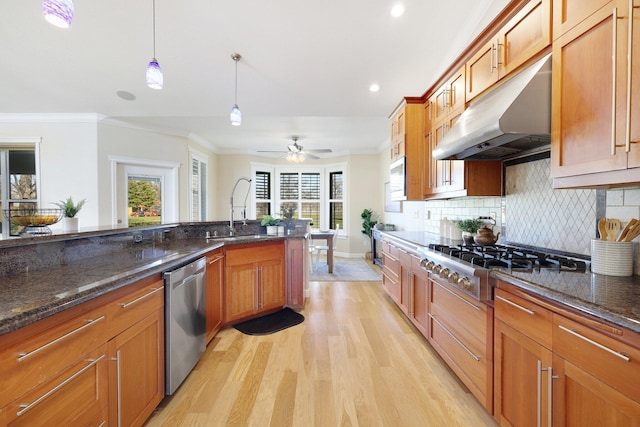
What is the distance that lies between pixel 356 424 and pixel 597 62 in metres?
2.17

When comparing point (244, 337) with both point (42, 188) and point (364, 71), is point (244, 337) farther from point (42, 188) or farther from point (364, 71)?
point (42, 188)

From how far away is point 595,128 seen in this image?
4.11 feet

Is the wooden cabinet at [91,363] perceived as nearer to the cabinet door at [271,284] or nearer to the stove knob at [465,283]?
the cabinet door at [271,284]

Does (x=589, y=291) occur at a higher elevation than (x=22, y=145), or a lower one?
lower

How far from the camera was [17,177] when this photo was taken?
169 inches

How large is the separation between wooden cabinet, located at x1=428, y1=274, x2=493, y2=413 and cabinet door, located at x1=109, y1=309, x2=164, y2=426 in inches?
74.8

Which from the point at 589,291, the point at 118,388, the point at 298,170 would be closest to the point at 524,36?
the point at 589,291

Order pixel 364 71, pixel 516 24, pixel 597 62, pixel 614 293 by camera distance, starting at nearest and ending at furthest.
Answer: pixel 614 293 < pixel 597 62 < pixel 516 24 < pixel 364 71

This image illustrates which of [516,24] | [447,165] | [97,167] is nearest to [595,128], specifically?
[516,24]

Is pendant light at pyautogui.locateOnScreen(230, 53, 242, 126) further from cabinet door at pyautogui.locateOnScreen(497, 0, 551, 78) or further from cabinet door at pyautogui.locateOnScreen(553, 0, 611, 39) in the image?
cabinet door at pyautogui.locateOnScreen(553, 0, 611, 39)

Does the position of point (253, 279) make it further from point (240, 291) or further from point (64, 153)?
point (64, 153)

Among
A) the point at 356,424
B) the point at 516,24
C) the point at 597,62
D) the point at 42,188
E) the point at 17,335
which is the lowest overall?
the point at 356,424

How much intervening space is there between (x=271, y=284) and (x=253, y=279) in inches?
10.4

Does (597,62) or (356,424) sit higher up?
(597,62)
